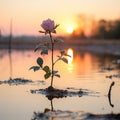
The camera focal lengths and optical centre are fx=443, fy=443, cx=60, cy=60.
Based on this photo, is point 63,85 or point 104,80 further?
point 104,80

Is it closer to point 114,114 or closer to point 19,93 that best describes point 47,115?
point 114,114

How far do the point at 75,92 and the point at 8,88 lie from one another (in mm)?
2467

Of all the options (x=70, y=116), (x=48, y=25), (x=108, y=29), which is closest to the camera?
(x=70, y=116)

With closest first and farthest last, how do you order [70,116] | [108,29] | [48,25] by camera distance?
1. [70,116]
2. [48,25]
3. [108,29]

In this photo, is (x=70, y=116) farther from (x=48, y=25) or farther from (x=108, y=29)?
(x=108, y=29)

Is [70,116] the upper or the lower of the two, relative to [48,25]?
lower

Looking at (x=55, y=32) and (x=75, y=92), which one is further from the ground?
(x=55, y=32)

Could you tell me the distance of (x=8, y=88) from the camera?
14.8 m

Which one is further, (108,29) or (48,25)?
(108,29)

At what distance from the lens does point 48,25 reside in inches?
528

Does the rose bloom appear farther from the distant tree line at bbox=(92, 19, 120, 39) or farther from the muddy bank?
the distant tree line at bbox=(92, 19, 120, 39)

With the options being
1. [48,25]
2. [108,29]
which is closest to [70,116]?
[48,25]

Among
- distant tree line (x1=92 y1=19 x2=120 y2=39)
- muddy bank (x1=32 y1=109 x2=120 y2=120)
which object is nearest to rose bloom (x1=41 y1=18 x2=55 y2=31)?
muddy bank (x1=32 y1=109 x2=120 y2=120)

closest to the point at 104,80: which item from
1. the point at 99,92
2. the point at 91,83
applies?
the point at 91,83
